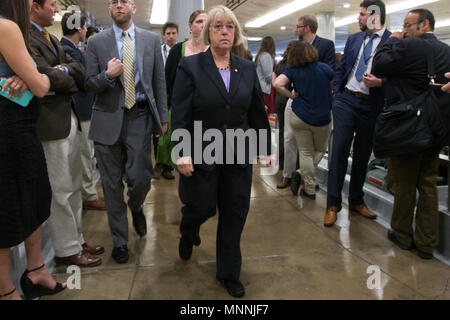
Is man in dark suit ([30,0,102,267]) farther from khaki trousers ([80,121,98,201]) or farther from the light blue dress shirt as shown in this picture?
khaki trousers ([80,121,98,201])

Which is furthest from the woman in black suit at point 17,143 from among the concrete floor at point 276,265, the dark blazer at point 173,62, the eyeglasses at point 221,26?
the dark blazer at point 173,62

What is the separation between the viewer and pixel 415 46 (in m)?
2.72

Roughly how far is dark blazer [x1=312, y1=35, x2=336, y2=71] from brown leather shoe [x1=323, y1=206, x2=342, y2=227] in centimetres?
157

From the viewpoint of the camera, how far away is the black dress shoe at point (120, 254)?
277cm

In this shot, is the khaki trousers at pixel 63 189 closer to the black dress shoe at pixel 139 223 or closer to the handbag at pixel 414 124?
the black dress shoe at pixel 139 223

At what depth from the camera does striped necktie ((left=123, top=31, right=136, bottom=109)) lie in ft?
8.86

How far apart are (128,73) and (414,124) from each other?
2.07 metres

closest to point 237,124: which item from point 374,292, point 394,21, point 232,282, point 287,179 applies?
point 232,282

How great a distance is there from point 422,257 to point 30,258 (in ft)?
8.80

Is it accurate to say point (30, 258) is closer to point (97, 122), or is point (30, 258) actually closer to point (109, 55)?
point (97, 122)

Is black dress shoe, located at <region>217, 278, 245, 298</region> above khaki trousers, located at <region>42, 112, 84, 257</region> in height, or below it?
below

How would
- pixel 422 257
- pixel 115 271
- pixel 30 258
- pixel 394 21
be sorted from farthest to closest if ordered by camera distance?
pixel 394 21 < pixel 422 257 < pixel 115 271 < pixel 30 258

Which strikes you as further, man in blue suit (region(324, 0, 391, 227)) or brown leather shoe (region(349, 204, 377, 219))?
brown leather shoe (region(349, 204, 377, 219))

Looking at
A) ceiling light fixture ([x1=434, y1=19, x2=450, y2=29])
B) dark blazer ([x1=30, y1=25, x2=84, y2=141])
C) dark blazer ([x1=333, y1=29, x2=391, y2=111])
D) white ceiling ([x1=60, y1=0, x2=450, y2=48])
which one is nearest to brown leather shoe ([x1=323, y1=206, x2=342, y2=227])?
dark blazer ([x1=333, y1=29, x2=391, y2=111])
